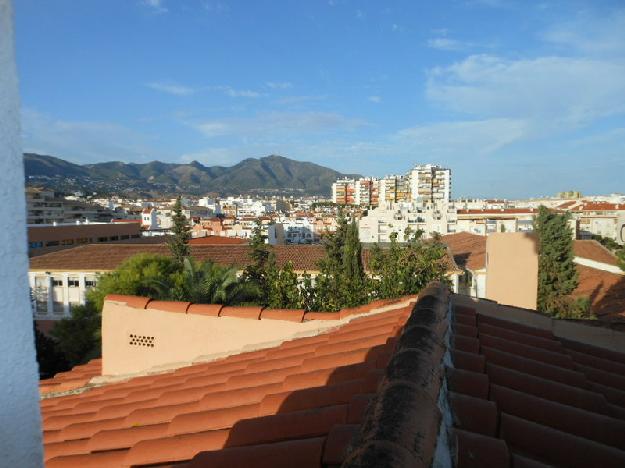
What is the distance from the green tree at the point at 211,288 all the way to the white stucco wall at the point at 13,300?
804cm

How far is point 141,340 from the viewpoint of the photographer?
636 centimetres

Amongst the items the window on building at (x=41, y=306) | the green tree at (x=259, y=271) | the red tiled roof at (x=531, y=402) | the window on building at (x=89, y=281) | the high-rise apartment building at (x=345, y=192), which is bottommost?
the window on building at (x=41, y=306)

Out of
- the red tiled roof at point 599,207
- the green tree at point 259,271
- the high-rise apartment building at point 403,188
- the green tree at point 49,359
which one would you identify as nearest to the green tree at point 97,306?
the green tree at point 49,359

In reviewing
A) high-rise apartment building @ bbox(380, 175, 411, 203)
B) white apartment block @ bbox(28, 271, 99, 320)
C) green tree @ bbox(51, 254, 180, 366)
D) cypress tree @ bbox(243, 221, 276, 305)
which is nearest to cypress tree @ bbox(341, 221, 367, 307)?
cypress tree @ bbox(243, 221, 276, 305)

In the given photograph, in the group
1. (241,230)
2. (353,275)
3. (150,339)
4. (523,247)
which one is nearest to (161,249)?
(353,275)

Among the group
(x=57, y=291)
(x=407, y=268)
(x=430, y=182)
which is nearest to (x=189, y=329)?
(x=407, y=268)

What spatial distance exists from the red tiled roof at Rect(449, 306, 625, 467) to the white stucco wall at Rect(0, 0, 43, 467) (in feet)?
4.58

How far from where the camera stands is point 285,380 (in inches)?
121

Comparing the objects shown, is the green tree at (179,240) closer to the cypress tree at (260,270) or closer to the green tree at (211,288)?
the cypress tree at (260,270)

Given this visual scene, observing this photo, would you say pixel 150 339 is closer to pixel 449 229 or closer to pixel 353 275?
pixel 353 275

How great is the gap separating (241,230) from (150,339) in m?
67.2

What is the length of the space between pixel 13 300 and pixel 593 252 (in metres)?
39.5

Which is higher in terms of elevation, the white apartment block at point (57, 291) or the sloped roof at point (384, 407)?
the sloped roof at point (384, 407)

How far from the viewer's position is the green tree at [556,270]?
1905 cm
